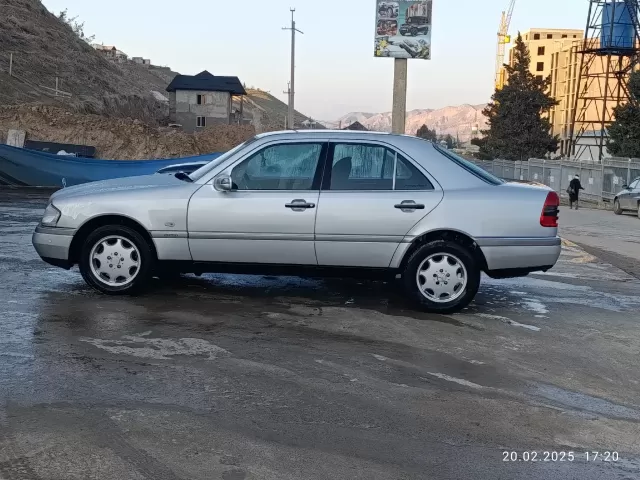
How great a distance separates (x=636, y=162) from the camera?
31031 millimetres

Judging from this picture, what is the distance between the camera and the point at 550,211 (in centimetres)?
729

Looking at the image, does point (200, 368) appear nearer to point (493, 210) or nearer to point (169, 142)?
point (493, 210)

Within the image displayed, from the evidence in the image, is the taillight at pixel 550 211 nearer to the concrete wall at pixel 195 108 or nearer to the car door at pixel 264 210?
the car door at pixel 264 210

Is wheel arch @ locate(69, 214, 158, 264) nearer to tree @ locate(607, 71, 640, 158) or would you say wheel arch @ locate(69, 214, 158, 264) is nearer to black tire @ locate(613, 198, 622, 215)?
black tire @ locate(613, 198, 622, 215)

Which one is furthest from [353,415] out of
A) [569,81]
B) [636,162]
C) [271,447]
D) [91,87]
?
[569,81]

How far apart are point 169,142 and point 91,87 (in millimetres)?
33026

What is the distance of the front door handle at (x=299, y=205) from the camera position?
7184 millimetres

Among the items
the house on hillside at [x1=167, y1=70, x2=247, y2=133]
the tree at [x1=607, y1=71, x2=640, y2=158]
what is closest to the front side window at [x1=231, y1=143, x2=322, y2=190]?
the tree at [x1=607, y1=71, x2=640, y2=158]

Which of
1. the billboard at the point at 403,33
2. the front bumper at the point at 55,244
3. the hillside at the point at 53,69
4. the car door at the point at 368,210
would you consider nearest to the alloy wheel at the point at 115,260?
the front bumper at the point at 55,244

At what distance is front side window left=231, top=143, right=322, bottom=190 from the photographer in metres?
7.33

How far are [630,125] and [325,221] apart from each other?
35.2 metres

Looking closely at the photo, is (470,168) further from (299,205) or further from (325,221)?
(299,205)

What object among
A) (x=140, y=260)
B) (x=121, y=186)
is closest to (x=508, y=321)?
(x=140, y=260)

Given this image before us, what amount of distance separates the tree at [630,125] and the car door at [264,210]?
34.3 metres
